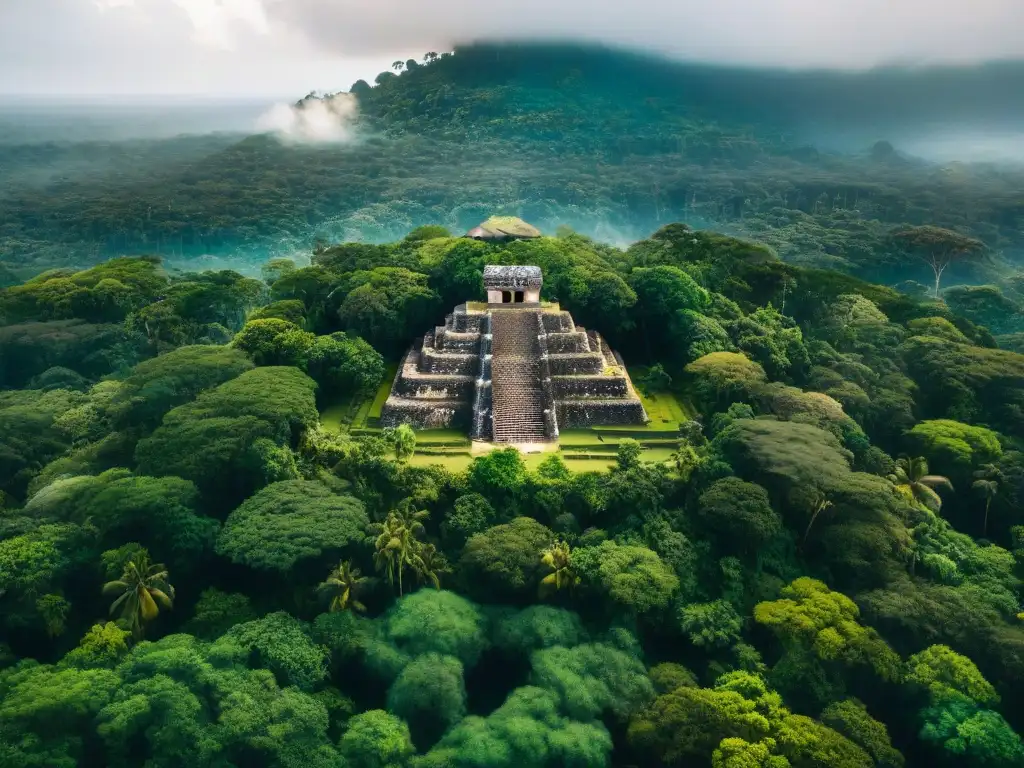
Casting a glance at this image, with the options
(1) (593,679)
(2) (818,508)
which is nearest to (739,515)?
(2) (818,508)

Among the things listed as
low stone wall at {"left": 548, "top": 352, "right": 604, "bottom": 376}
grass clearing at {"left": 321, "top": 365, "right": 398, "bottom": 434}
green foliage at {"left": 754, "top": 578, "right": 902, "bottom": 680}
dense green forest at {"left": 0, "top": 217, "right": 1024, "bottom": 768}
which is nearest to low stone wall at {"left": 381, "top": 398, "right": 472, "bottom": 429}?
grass clearing at {"left": 321, "top": 365, "right": 398, "bottom": 434}

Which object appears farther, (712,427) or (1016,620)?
(712,427)

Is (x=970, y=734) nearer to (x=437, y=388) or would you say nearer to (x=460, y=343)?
(x=437, y=388)

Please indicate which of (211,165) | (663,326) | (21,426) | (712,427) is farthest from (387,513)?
(211,165)

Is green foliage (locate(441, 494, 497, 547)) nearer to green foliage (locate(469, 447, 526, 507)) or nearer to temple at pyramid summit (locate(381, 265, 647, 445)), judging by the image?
green foliage (locate(469, 447, 526, 507))

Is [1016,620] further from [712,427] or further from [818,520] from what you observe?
[712,427]

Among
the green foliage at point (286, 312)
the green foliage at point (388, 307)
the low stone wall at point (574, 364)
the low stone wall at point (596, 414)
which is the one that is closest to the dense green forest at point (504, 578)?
the green foliage at point (388, 307)

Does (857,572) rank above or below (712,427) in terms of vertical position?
below
